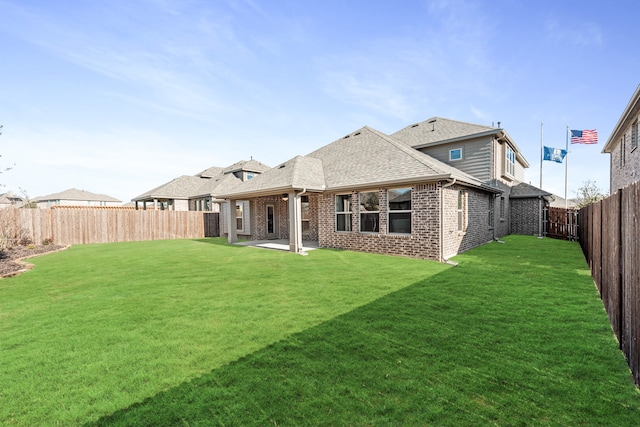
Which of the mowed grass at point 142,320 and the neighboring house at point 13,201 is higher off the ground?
the neighboring house at point 13,201

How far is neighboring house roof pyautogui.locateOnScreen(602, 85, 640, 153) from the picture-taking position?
10.8 m

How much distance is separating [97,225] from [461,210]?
812 inches

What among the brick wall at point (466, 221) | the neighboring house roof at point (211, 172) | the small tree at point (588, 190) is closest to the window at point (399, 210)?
the brick wall at point (466, 221)

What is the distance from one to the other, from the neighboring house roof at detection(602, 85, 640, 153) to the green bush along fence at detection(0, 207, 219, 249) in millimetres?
23787

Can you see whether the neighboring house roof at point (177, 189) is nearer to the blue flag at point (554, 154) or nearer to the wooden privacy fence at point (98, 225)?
the wooden privacy fence at point (98, 225)

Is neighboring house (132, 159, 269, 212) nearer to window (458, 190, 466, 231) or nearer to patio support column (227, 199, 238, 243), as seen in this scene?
patio support column (227, 199, 238, 243)

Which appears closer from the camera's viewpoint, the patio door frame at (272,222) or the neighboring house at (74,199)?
the patio door frame at (272,222)

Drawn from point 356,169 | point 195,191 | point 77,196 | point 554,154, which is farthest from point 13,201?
point 554,154

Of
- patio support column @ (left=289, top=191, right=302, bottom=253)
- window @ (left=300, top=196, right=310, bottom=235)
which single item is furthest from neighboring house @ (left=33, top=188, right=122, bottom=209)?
patio support column @ (left=289, top=191, right=302, bottom=253)

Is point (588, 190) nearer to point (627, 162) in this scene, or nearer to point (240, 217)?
point (627, 162)

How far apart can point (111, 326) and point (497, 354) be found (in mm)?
5435

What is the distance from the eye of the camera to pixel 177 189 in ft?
96.0

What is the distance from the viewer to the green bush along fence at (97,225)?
49.0 ft

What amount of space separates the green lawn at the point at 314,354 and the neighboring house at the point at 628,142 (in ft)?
30.6
